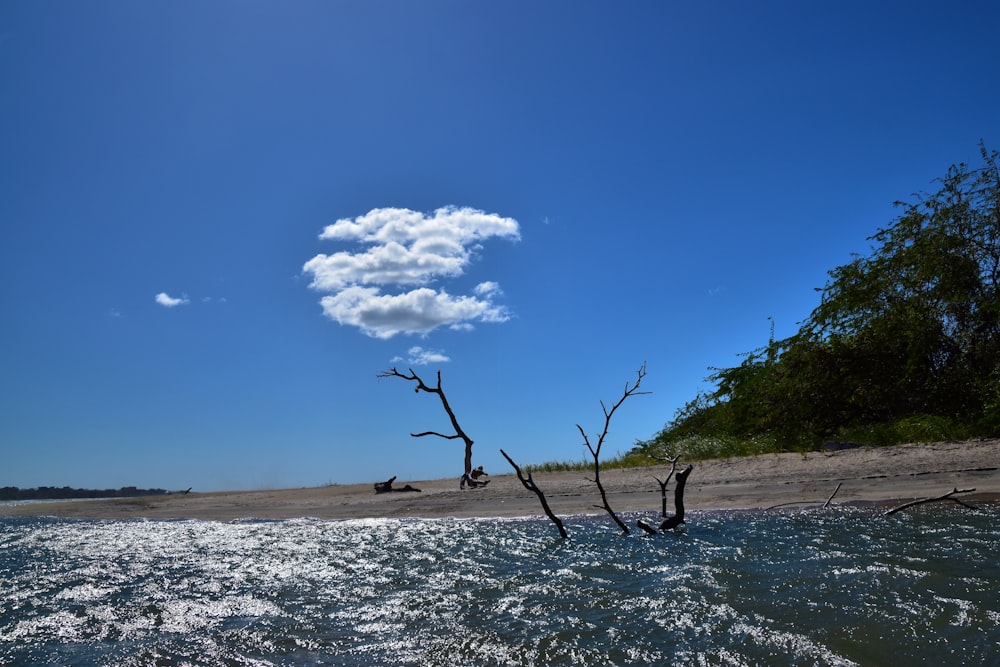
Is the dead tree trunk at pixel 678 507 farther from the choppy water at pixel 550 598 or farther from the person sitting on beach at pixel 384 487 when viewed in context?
the person sitting on beach at pixel 384 487

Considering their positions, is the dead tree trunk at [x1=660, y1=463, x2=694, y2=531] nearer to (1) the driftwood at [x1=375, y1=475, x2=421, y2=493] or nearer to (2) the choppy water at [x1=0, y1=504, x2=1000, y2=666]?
(2) the choppy water at [x1=0, y1=504, x2=1000, y2=666]

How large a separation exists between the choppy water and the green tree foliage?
8142 millimetres

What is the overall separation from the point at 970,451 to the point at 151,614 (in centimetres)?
1496

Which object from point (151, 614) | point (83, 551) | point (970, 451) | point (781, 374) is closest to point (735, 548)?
point (151, 614)

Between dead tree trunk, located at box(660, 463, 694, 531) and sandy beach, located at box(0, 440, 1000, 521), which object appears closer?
dead tree trunk, located at box(660, 463, 694, 531)

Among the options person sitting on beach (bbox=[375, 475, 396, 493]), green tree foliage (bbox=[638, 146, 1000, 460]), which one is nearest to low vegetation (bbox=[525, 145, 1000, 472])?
green tree foliage (bbox=[638, 146, 1000, 460])

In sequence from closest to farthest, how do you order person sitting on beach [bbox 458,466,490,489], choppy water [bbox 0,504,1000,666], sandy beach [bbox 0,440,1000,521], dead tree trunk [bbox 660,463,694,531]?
choppy water [bbox 0,504,1000,666], dead tree trunk [bbox 660,463,694,531], sandy beach [bbox 0,440,1000,521], person sitting on beach [bbox 458,466,490,489]

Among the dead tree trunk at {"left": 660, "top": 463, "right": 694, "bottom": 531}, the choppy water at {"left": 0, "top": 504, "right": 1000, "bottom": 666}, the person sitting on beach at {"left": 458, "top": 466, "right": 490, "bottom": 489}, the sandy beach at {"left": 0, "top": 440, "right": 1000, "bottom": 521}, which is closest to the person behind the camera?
the choppy water at {"left": 0, "top": 504, "right": 1000, "bottom": 666}

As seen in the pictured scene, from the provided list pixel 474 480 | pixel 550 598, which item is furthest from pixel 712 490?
pixel 550 598

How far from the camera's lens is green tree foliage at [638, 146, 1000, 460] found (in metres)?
17.5

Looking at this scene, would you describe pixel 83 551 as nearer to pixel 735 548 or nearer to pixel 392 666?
pixel 392 666

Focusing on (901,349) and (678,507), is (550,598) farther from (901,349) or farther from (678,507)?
(901,349)

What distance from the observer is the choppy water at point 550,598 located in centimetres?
534

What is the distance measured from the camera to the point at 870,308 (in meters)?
19.8
